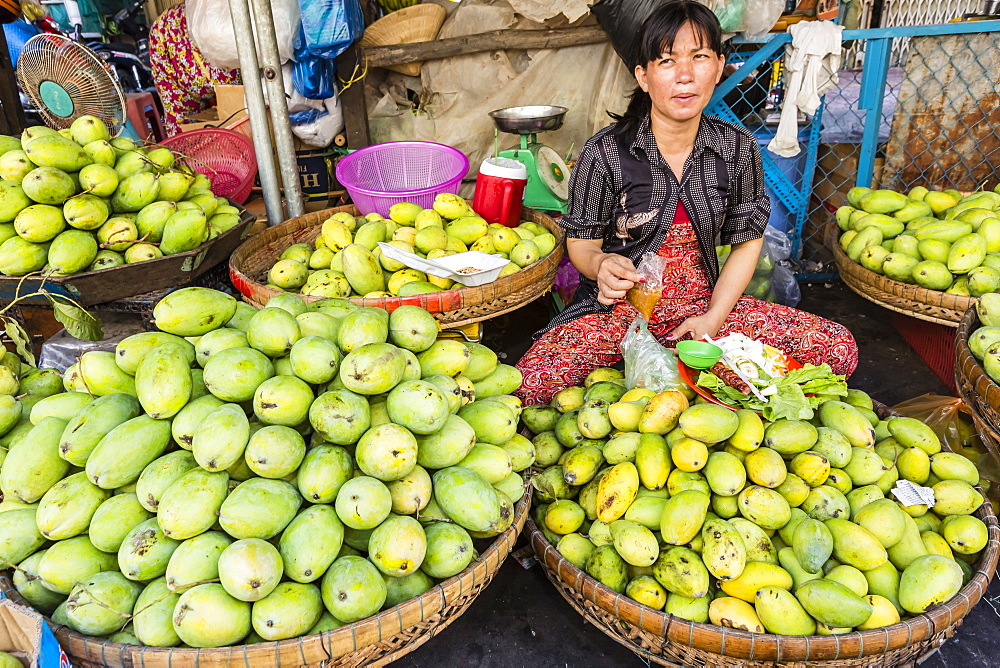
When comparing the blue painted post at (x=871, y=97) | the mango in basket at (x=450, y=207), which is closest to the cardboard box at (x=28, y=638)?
the mango in basket at (x=450, y=207)

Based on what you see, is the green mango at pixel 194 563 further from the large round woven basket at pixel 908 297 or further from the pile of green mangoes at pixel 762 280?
the pile of green mangoes at pixel 762 280

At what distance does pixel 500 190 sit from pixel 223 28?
184 centimetres

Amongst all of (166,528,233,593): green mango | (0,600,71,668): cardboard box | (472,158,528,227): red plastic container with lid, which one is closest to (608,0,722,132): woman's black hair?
(472,158,528,227): red plastic container with lid

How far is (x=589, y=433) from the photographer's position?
1.79 meters

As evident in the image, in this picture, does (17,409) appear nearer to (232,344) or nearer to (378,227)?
Result: (232,344)

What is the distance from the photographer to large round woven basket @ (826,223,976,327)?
2.50 meters

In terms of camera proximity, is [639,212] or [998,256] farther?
[998,256]

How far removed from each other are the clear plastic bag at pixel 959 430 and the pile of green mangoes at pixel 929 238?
0.63 m

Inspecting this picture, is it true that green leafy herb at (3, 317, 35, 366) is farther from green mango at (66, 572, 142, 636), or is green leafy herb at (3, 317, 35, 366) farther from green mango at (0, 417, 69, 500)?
green mango at (66, 572, 142, 636)

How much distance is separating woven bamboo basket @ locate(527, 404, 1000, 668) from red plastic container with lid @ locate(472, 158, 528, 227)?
173 cm

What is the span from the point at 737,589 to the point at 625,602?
Result: 9.9 inches

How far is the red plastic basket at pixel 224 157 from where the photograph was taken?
326 cm

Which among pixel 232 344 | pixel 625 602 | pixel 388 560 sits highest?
pixel 232 344

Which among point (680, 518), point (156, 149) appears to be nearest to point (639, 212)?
point (680, 518)
